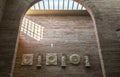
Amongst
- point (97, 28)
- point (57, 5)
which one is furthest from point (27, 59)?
point (97, 28)

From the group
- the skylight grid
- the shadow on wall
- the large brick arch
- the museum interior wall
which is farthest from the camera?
the shadow on wall

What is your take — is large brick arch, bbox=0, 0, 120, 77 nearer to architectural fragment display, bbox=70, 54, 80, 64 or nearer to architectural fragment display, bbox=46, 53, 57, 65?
architectural fragment display, bbox=70, 54, 80, 64

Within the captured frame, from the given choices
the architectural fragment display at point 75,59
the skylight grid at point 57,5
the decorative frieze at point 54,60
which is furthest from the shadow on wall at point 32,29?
the architectural fragment display at point 75,59

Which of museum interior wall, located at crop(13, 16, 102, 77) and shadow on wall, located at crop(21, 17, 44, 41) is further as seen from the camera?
shadow on wall, located at crop(21, 17, 44, 41)

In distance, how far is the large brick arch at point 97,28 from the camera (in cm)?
540

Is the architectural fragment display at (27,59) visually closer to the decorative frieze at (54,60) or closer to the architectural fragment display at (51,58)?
the decorative frieze at (54,60)

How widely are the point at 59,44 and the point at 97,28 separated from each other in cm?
571

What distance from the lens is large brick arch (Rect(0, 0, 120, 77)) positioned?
17.7 ft

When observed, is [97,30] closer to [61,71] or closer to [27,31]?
[61,71]

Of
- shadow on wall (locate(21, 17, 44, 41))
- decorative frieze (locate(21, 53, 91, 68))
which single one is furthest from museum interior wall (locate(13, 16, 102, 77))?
decorative frieze (locate(21, 53, 91, 68))

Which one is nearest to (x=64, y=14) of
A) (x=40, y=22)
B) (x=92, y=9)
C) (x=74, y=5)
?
(x=74, y=5)

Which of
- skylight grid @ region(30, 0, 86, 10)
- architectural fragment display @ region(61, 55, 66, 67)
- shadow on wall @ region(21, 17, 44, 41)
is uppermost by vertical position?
skylight grid @ region(30, 0, 86, 10)

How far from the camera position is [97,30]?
6199mm

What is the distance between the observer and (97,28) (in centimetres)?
624
